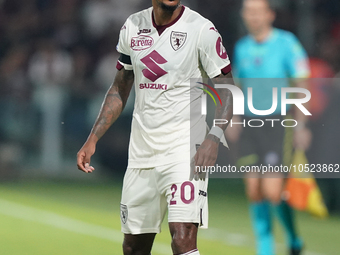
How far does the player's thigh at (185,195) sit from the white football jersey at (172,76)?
8 cm

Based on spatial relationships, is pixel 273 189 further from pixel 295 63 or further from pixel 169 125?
pixel 169 125

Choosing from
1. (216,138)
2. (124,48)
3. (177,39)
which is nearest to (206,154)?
(216,138)

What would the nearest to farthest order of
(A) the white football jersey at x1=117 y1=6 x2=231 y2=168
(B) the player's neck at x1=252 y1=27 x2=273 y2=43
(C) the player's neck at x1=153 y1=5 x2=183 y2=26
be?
(A) the white football jersey at x1=117 y1=6 x2=231 y2=168 → (C) the player's neck at x1=153 y1=5 x2=183 y2=26 → (B) the player's neck at x1=252 y1=27 x2=273 y2=43

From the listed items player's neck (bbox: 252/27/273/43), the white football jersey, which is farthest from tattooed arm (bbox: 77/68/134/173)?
player's neck (bbox: 252/27/273/43)

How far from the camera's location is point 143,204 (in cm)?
401

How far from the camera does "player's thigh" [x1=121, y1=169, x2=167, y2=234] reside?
13.0 ft

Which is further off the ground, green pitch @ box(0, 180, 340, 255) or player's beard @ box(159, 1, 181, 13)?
player's beard @ box(159, 1, 181, 13)

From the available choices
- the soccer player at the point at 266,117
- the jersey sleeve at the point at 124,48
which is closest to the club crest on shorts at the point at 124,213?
the jersey sleeve at the point at 124,48

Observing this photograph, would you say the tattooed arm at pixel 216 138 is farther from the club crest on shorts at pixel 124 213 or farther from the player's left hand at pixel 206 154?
the club crest on shorts at pixel 124 213

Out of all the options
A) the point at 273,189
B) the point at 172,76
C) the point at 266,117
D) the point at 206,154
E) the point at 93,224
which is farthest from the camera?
the point at 93,224

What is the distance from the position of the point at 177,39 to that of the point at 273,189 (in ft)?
7.18

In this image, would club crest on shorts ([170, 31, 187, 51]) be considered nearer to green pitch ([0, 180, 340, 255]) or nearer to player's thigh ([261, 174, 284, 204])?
player's thigh ([261, 174, 284, 204])

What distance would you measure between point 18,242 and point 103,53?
4848 millimetres

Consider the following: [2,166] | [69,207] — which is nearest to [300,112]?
[69,207]
